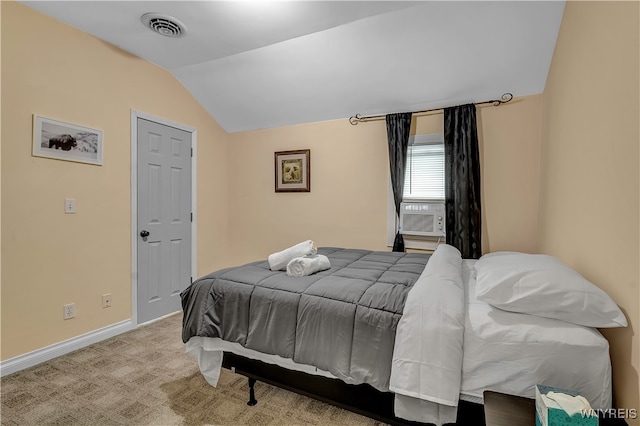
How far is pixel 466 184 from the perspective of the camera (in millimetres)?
2920

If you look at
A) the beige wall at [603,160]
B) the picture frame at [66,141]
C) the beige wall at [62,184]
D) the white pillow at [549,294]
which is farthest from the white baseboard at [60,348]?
the beige wall at [603,160]

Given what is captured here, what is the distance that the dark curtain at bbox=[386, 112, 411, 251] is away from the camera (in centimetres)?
321

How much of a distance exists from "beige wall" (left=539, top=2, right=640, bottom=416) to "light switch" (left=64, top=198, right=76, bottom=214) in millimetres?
3498

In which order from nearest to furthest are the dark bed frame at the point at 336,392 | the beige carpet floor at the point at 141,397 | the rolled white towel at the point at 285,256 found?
1. the dark bed frame at the point at 336,392
2. the beige carpet floor at the point at 141,397
3. the rolled white towel at the point at 285,256

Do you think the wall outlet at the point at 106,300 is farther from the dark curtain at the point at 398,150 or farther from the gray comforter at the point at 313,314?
the dark curtain at the point at 398,150

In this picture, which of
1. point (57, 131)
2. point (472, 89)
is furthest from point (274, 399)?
point (472, 89)

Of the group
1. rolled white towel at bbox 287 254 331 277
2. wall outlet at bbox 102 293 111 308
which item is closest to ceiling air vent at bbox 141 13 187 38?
rolled white towel at bbox 287 254 331 277

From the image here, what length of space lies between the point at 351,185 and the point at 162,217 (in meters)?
2.18

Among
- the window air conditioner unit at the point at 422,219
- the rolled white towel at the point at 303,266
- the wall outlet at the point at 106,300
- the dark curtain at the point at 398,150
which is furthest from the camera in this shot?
the dark curtain at the point at 398,150

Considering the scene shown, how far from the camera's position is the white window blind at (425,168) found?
10.4ft

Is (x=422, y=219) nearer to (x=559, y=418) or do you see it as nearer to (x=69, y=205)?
(x=559, y=418)

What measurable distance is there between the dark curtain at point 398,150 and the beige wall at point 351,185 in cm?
13

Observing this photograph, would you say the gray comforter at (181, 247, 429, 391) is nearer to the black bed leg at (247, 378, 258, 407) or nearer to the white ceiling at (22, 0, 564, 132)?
the black bed leg at (247, 378, 258, 407)

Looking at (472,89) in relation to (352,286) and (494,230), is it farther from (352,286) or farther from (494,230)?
(352,286)
